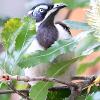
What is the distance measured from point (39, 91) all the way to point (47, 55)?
0.24ft

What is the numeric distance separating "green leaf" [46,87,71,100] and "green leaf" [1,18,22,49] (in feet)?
0.46

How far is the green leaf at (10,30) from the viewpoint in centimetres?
70

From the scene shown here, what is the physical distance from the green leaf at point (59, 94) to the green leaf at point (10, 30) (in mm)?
141

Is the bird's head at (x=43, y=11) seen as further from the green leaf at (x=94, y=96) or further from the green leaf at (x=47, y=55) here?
the green leaf at (x=94, y=96)

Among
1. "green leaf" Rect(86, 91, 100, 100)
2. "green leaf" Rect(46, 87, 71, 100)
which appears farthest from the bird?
"green leaf" Rect(86, 91, 100, 100)

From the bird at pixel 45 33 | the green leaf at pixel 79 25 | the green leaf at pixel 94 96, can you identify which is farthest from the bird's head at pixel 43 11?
the green leaf at pixel 94 96

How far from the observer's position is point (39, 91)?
73 centimetres

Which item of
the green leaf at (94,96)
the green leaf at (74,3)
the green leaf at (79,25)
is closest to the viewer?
the green leaf at (94,96)

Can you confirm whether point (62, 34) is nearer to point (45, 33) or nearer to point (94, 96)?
point (45, 33)

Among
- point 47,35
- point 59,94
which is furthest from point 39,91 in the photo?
point 47,35

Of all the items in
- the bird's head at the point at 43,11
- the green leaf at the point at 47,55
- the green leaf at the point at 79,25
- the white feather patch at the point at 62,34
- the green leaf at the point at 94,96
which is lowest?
the green leaf at the point at 94,96

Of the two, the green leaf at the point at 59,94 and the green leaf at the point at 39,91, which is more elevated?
the green leaf at the point at 39,91

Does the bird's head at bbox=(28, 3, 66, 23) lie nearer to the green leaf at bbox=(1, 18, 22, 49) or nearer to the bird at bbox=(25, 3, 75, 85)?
the bird at bbox=(25, 3, 75, 85)

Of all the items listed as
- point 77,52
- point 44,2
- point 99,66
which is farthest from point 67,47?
point 99,66
